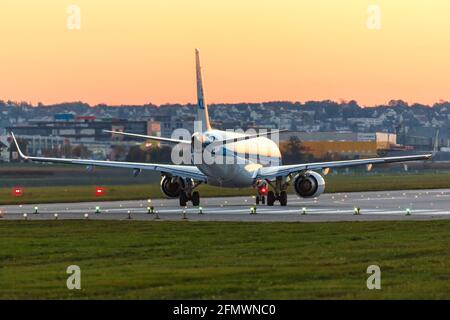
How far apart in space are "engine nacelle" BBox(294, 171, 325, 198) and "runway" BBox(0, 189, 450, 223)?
0.74 meters

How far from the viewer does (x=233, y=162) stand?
7194cm

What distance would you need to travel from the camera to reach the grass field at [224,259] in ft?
95.2

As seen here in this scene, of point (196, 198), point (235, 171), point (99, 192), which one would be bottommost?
point (99, 192)

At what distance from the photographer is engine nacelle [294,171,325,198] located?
242 feet

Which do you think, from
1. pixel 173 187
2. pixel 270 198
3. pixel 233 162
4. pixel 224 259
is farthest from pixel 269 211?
pixel 224 259

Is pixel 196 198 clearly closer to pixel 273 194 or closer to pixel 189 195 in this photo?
pixel 189 195

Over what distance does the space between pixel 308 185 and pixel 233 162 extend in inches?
189

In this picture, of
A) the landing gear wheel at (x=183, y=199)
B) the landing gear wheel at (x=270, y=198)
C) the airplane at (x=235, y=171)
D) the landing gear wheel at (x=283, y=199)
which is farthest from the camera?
the landing gear wheel at (x=283, y=199)

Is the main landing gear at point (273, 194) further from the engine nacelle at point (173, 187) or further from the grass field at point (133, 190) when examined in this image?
the grass field at point (133, 190)

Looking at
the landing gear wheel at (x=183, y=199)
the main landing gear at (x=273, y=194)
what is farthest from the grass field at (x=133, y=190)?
the main landing gear at (x=273, y=194)

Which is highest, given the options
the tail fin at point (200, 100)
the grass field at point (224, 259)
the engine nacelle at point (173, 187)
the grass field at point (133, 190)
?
the tail fin at point (200, 100)

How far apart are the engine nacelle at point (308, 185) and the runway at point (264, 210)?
74cm
